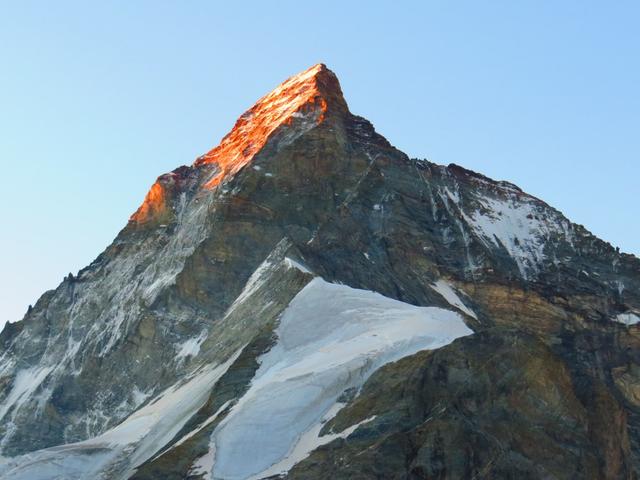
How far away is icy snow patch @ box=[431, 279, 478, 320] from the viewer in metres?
128

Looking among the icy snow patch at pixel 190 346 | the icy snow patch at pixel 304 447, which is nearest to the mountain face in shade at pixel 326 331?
the icy snow patch at pixel 304 447

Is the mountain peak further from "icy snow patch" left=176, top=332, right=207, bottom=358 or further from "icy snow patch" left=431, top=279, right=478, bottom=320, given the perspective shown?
"icy snow patch" left=176, top=332, right=207, bottom=358

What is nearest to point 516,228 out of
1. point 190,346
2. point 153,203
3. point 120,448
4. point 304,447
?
point 153,203

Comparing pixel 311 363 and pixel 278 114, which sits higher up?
pixel 278 114

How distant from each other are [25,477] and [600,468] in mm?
34243

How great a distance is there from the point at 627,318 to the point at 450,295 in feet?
51.2

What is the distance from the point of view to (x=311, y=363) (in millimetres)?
89938

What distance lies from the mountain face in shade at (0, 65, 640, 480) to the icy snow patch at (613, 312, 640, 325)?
19 centimetres

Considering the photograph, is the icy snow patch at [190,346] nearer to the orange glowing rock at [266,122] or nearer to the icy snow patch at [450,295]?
the icy snow patch at [450,295]

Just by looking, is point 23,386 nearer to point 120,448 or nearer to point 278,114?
point 278,114

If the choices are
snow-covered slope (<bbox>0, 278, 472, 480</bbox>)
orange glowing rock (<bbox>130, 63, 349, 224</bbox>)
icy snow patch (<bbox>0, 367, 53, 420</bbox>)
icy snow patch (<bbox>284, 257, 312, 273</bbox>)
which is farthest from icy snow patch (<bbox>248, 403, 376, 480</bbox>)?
orange glowing rock (<bbox>130, 63, 349, 224</bbox>)

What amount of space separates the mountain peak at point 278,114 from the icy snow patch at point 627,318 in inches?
1120

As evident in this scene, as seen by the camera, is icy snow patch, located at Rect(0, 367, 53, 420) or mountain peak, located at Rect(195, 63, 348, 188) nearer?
icy snow patch, located at Rect(0, 367, 53, 420)

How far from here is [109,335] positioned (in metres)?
133
